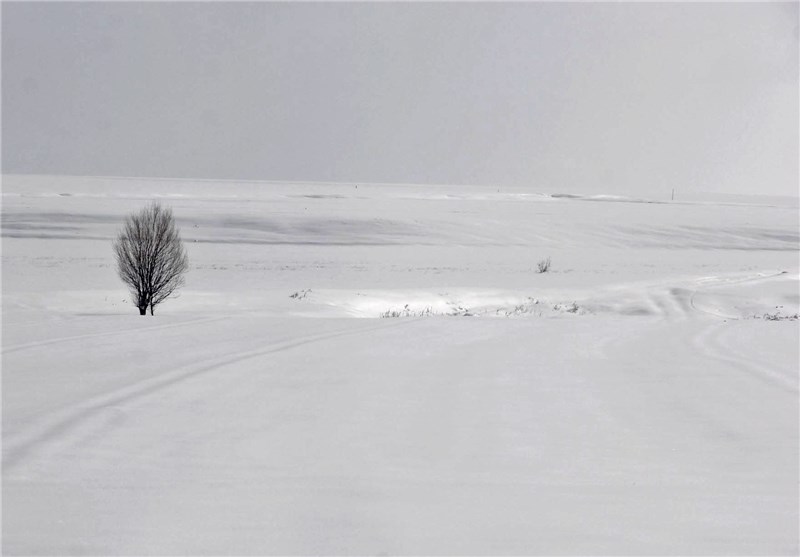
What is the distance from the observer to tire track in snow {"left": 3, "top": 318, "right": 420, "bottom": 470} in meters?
3.87

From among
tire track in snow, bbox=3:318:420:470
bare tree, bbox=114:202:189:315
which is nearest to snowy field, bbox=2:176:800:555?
tire track in snow, bbox=3:318:420:470

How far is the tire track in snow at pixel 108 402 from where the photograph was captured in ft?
12.7

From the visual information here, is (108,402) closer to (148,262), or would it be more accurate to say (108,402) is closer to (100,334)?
(100,334)

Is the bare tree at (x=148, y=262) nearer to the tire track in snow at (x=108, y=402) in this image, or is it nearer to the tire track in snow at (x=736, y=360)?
the tire track in snow at (x=108, y=402)

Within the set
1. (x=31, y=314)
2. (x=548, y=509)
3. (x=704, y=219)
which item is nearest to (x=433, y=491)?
(x=548, y=509)

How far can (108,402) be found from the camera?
476 centimetres

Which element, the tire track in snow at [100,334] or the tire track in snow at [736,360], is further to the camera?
the tire track in snow at [100,334]

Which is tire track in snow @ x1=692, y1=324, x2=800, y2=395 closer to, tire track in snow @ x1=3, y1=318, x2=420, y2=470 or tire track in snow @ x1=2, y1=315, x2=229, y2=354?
tire track in snow @ x1=3, y1=318, x2=420, y2=470

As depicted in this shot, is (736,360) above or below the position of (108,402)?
above

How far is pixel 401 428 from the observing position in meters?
4.38

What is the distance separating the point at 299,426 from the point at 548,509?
159cm

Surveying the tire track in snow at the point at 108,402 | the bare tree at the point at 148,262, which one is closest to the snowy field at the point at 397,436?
the tire track in snow at the point at 108,402

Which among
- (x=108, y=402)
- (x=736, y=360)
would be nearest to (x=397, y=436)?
(x=108, y=402)

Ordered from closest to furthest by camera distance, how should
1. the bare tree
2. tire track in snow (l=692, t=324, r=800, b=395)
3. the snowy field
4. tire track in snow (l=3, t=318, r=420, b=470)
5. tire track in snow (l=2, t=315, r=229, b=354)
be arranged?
the snowy field
tire track in snow (l=3, t=318, r=420, b=470)
tire track in snow (l=692, t=324, r=800, b=395)
tire track in snow (l=2, t=315, r=229, b=354)
the bare tree
